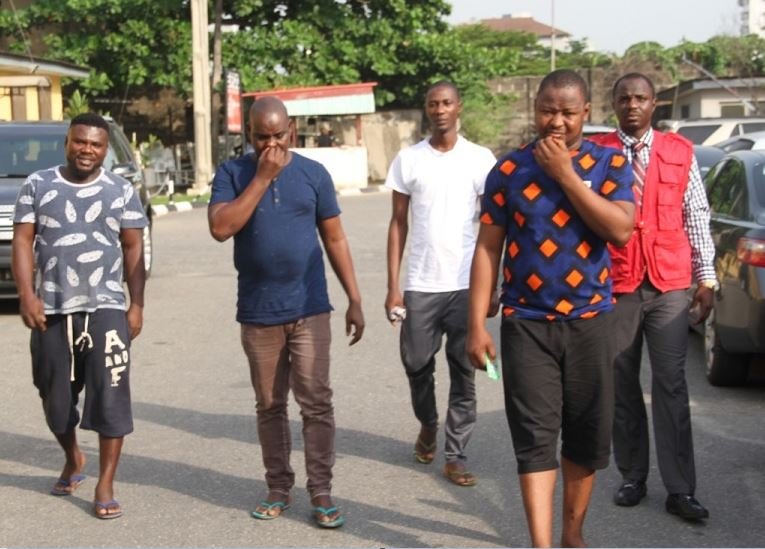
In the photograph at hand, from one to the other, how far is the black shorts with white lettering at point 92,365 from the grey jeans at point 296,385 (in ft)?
1.92

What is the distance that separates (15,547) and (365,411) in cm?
311

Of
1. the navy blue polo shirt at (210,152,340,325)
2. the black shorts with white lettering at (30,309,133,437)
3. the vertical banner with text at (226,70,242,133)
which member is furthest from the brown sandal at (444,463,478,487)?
the vertical banner with text at (226,70,242,133)

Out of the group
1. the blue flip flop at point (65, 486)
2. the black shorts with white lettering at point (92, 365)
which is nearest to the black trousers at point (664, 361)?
the black shorts with white lettering at point (92, 365)

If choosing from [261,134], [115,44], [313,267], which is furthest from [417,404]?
[115,44]

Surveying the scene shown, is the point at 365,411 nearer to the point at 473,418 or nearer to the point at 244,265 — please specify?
the point at 473,418

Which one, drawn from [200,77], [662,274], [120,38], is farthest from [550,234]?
[120,38]

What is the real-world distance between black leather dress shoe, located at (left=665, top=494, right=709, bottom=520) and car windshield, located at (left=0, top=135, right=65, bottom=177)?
28.7 ft

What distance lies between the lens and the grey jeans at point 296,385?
592 centimetres

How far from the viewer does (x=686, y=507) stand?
19.1 ft

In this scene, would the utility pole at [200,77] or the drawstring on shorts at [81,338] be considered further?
the utility pole at [200,77]

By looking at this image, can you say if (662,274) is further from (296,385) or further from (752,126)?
(752,126)

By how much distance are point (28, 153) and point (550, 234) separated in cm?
976

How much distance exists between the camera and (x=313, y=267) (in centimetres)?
595

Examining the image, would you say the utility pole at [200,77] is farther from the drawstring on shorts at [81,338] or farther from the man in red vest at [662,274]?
the man in red vest at [662,274]
